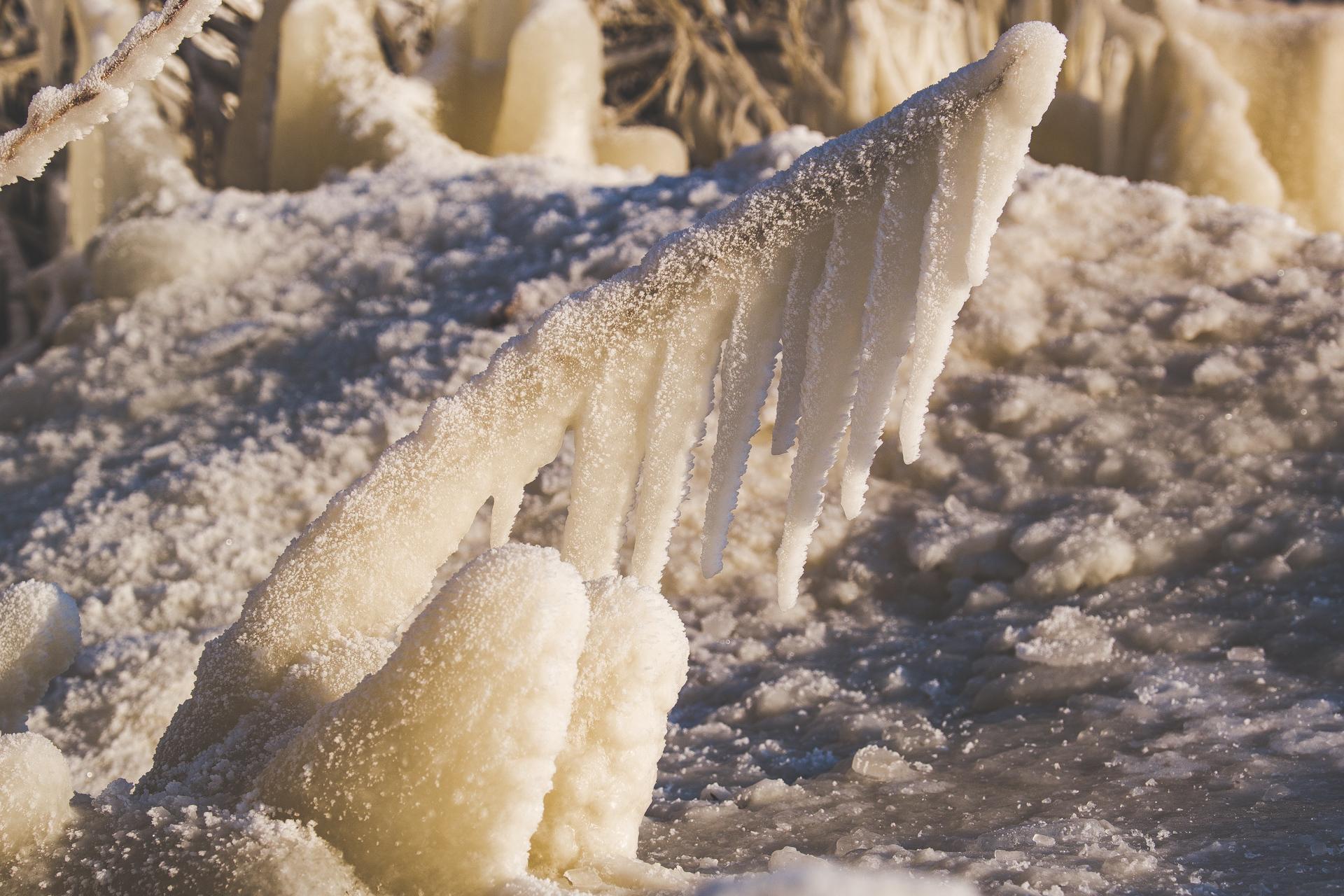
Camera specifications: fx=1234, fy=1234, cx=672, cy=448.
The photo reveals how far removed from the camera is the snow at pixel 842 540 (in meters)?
1.08

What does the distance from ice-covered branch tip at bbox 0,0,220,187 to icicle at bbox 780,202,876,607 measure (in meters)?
0.54

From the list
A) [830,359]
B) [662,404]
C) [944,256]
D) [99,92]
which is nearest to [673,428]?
[662,404]

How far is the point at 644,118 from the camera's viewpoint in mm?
6875

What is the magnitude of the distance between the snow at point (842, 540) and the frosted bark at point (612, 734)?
30mm

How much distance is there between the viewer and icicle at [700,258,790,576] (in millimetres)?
1123

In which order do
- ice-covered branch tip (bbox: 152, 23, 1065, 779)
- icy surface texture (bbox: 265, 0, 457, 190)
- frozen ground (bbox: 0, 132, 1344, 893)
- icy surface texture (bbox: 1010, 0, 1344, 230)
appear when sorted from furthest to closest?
1. icy surface texture (bbox: 265, 0, 457, 190)
2. icy surface texture (bbox: 1010, 0, 1344, 230)
3. frozen ground (bbox: 0, 132, 1344, 893)
4. ice-covered branch tip (bbox: 152, 23, 1065, 779)

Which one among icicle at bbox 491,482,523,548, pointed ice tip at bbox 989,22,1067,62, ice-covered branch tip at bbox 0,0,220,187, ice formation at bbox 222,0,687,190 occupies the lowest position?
icicle at bbox 491,482,523,548

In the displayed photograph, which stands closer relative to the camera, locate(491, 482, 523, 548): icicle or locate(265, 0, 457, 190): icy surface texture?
locate(491, 482, 523, 548): icicle

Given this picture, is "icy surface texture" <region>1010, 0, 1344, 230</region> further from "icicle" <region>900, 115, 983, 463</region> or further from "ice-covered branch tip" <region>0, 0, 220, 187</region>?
"ice-covered branch tip" <region>0, 0, 220, 187</region>

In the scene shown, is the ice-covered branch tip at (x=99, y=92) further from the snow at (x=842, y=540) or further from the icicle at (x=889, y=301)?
the icicle at (x=889, y=301)

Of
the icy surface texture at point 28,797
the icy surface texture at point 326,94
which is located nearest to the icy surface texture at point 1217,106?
the icy surface texture at point 326,94

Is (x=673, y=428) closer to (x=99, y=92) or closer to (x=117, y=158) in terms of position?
(x=99, y=92)

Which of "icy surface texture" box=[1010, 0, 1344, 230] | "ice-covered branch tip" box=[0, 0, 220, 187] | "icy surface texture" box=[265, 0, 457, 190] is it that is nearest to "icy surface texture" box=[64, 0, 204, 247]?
"icy surface texture" box=[265, 0, 457, 190]

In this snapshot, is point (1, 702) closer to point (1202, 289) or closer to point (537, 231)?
point (537, 231)
